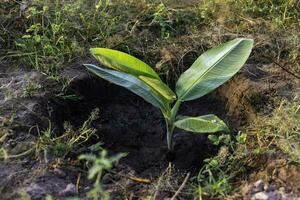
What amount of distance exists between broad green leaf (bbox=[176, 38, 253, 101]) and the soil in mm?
225

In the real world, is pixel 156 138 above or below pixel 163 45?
below

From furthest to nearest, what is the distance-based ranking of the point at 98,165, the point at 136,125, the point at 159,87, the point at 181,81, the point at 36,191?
the point at 136,125
the point at 181,81
the point at 159,87
the point at 36,191
the point at 98,165

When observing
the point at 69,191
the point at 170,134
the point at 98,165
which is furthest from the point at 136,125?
the point at 98,165

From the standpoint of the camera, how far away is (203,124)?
1.68 m

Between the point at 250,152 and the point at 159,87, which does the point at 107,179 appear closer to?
the point at 159,87

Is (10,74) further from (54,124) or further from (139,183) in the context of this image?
(139,183)

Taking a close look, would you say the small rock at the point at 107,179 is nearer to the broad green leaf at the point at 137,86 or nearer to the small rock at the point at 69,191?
the small rock at the point at 69,191

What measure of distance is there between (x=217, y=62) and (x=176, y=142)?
0.39 metres

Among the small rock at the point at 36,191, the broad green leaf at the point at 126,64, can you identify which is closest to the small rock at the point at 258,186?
the broad green leaf at the point at 126,64

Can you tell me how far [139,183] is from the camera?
159cm

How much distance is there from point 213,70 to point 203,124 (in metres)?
0.25

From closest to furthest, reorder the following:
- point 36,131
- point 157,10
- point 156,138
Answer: point 36,131 < point 156,138 < point 157,10

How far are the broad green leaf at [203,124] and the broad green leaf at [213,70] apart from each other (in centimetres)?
12

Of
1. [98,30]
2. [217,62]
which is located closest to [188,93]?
[217,62]
